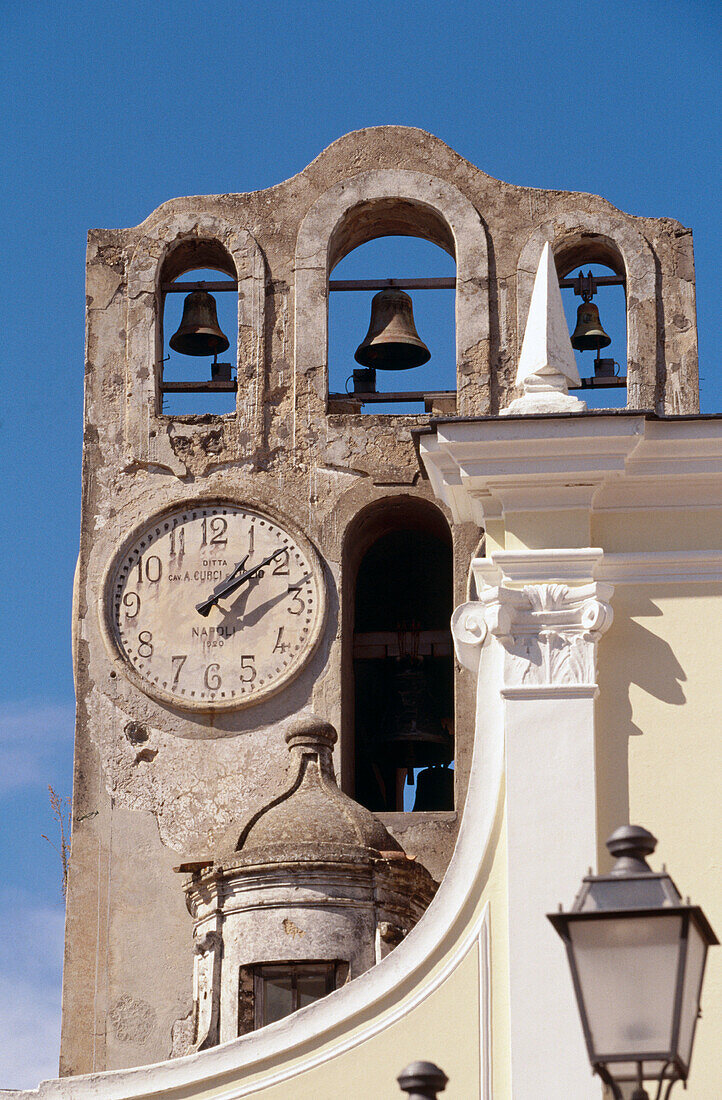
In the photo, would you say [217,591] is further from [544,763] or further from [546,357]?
[544,763]

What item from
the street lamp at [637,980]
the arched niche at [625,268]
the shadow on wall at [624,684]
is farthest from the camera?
the arched niche at [625,268]

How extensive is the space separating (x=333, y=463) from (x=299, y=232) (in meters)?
1.89

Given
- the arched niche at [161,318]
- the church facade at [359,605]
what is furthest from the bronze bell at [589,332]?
the arched niche at [161,318]

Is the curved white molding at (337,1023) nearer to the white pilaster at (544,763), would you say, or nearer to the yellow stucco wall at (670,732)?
the white pilaster at (544,763)

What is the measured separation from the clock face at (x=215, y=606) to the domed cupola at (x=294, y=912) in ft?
8.13

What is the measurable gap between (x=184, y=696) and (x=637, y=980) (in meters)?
9.69

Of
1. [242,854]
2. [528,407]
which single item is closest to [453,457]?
[528,407]

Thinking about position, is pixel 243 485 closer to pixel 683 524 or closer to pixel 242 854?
pixel 242 854

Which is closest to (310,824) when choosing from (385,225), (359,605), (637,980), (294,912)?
(294,912)

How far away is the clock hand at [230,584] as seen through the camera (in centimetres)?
1446

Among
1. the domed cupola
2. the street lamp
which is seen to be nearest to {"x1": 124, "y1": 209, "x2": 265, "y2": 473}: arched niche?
the domed cupola

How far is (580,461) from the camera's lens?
7.96m

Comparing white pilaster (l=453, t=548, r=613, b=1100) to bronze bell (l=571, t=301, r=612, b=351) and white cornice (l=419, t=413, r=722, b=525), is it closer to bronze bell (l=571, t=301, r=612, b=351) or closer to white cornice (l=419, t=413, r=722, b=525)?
white cornice (l=419, t=413, r=722, b=525)

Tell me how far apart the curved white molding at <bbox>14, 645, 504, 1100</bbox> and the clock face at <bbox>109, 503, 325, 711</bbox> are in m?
6.60
